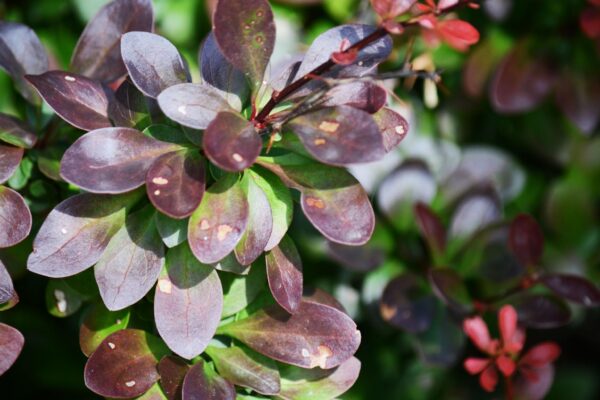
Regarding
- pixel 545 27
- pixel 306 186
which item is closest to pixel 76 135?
pixel 306 186

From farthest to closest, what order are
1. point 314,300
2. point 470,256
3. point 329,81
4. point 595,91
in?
1. point 595,91
2. point 470,256
3. point 314,300
4. point 329,81

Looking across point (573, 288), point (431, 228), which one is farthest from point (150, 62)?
point (573, 288)

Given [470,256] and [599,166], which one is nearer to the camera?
[470,256]

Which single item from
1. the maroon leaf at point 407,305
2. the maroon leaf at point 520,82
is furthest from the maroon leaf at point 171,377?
the maroon leaf at point 520,82

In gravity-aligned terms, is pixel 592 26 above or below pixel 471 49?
above

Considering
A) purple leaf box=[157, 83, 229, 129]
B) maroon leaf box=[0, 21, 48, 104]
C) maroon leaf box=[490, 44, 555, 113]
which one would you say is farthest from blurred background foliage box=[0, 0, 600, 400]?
purple leaf box=[157, 83, 229, 129]

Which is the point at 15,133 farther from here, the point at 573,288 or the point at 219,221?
the point at 573,288

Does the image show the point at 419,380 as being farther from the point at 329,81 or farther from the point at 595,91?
the point at 329,81
